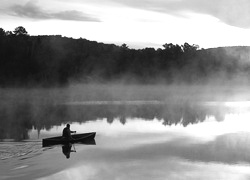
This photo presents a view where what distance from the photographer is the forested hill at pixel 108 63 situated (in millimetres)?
125444

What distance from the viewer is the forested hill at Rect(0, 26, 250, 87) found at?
125444 mm

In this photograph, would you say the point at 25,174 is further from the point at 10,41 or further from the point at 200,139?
the point at 10,41

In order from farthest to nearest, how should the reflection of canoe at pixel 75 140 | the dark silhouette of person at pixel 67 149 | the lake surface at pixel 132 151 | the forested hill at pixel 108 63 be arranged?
the forested hill at pixel 108 63 < the reflection of canoe at pixel 75 140 < the dark silhouette of person at pixel 67 149 < the lake surface at pixel 132 151

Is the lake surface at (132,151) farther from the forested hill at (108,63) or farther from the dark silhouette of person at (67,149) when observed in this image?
the forested hill at (108,63)

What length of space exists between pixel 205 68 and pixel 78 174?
5062 inches

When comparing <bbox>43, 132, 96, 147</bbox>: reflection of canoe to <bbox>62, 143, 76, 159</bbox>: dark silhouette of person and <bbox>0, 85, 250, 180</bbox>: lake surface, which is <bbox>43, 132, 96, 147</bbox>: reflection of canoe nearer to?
<bbox>62, 143, 76, 159</bbox>: dark silhouette of person

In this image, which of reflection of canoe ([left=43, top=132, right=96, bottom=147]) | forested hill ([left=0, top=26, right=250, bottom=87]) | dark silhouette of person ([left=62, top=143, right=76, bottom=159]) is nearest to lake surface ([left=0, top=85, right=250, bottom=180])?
dark silhouette of person ([left=62, top=143, right=76, bottom=159])

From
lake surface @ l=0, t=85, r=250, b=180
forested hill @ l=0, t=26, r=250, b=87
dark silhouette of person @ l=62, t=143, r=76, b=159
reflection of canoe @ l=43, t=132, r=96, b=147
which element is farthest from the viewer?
forested hill @ l=0, t=26, r=250, b=87

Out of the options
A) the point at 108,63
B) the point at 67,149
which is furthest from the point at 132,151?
the point at 108,63

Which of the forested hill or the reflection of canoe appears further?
the forested hill

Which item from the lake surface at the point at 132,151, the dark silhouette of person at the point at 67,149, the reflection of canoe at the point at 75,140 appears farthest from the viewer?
the reflection of canoe at the point at 75,140

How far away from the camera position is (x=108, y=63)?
495 feet

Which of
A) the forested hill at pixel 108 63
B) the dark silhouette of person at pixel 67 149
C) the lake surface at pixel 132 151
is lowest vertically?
the lake surface at pixel 132 151

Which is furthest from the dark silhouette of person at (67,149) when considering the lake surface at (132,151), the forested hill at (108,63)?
the forested hill at (108,63)
